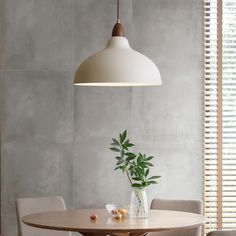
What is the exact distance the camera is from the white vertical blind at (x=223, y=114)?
243 inches

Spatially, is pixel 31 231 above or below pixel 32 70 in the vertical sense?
below

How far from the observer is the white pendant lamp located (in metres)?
4.18

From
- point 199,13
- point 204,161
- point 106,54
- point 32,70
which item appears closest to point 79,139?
point 32,70

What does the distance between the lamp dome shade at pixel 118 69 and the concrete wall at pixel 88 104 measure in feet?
5.78

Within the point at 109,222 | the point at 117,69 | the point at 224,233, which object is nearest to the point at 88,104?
the point at 109,222

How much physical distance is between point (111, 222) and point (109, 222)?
0.6 inches

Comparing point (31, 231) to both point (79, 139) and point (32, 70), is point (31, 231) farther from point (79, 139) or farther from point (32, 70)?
point (32, 70)

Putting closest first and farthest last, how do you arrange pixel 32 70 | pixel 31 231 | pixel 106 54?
1. pixel 106 54
2. pixel 31 231
3. pixel 32 70

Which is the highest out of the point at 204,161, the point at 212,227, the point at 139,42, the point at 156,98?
the point at 139,42

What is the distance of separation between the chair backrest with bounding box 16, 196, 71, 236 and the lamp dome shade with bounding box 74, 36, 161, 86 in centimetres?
138

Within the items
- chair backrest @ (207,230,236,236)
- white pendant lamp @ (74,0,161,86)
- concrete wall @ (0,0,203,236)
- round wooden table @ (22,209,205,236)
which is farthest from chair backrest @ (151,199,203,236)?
chair backrest @ (207,230,236,236)

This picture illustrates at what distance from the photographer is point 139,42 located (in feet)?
20.1

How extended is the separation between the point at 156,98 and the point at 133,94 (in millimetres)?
207

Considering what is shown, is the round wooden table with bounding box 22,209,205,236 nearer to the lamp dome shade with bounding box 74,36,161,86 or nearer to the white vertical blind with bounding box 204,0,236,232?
the lamp dome shade with bounding box 74,36,161,86
